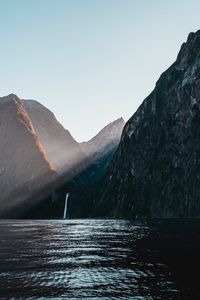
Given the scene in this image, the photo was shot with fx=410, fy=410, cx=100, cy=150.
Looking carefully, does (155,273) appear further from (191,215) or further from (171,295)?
(191,215)

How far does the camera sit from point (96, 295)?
26.2 m

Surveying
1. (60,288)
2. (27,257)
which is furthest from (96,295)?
(27,257)

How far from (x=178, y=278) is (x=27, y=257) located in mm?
19474

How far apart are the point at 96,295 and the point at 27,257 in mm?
21097

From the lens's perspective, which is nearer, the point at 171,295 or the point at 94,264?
the point at 171,295

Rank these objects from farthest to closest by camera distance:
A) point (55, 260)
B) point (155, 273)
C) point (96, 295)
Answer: point (55, 260) < point (155, 273) < point (96, 295)

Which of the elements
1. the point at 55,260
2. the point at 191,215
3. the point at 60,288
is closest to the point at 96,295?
the point at 60,288

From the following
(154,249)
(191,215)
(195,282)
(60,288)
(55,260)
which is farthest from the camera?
(191,215)

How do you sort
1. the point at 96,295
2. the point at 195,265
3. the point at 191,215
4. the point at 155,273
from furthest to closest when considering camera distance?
the point at 191,215
the point at 195,265
the point at 155,273
the point at 96,295

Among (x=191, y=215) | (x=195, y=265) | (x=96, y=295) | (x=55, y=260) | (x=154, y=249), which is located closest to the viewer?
(x=96, y=295)

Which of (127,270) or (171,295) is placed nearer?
(171,295)

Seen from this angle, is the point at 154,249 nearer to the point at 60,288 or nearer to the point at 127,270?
the point at 127,270

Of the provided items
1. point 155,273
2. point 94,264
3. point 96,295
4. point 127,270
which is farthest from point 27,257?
point 96,295

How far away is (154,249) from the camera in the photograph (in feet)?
173
